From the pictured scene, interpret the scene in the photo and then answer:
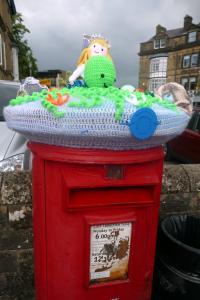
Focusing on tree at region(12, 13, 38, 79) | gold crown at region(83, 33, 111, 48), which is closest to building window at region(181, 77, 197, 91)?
tree at region(12, 13, 38, 79)

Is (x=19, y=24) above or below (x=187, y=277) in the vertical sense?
above

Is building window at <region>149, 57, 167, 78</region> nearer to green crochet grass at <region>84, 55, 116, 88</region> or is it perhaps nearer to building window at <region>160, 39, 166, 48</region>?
building window at <region>160, 39, 166, 48</region>

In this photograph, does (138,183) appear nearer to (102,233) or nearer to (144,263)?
(102,233)

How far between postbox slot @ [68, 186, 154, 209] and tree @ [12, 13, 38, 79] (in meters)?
20.6

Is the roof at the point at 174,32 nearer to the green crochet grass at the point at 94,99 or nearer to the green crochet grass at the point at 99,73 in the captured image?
the green crochet grass at the point at 99,73

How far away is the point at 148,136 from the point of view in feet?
3.23

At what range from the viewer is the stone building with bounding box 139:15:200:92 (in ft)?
134

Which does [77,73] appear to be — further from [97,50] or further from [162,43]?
[162,43]

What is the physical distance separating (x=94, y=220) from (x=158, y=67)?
49755 mm

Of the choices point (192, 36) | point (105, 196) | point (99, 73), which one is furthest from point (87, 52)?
point (192, 36)

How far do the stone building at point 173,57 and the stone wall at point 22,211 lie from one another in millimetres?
39280

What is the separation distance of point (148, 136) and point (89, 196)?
35cm

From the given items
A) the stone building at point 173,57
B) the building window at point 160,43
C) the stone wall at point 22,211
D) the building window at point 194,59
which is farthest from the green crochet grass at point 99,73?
the building window at point 160,43

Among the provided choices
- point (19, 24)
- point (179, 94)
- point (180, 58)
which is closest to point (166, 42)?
point (180, 58)
